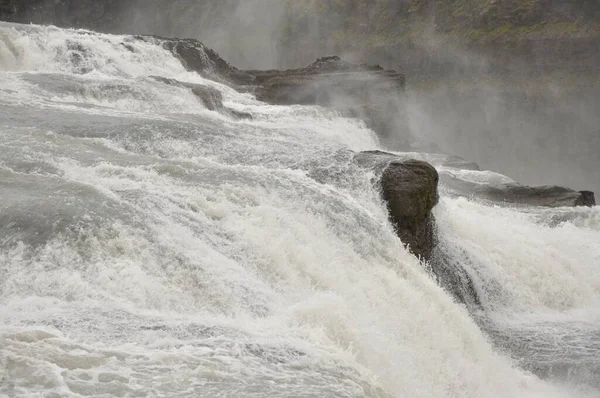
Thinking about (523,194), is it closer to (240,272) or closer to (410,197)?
(410,197)

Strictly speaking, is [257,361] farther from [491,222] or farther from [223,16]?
[223,16]

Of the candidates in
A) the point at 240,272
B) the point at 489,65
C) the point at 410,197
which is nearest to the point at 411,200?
the point at 410,197

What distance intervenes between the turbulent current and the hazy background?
702 inches

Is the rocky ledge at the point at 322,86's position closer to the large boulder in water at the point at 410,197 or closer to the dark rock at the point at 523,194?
the dark rock at the point at 523,194

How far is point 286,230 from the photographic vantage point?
9.98m

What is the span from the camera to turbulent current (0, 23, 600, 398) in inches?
248

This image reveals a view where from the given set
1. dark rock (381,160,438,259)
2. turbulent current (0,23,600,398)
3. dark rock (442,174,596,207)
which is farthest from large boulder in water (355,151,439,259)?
dark rock (442,174,596,207)

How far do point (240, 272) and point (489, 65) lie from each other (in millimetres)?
32551

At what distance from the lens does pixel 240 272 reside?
28.0ft

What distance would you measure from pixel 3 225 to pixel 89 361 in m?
2.66

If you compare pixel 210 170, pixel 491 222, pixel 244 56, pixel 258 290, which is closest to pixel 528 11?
pixel 244 56

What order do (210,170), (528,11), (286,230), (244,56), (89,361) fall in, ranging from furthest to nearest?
1. (244,56)
2. (528,11)
3. (210,170)
4. (286,230)
5. (89,361)

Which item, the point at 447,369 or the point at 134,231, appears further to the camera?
the point at 447,369

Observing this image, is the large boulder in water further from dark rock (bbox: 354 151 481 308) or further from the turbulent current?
the turbulent current
